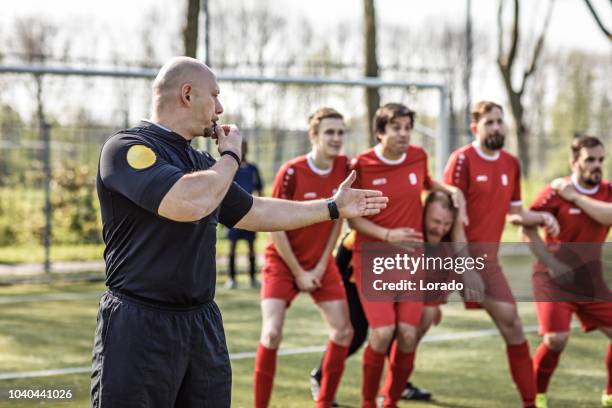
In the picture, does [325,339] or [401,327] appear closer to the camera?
[401,327]

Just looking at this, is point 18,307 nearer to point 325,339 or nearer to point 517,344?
point 325,339

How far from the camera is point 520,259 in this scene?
15984 millimetres

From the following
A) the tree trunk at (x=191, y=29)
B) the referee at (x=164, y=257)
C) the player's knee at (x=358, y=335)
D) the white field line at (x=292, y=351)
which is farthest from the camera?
the tree trunk at (x=191, y=29)

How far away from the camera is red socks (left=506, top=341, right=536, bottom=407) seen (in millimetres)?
5918

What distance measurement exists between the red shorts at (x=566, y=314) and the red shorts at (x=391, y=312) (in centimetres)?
90

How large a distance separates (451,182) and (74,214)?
9.31 metres

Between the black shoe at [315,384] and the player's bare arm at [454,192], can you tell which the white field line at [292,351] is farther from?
the player's bare arm at [454,192]

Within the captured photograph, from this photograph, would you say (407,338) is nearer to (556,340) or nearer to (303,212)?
(556,340)

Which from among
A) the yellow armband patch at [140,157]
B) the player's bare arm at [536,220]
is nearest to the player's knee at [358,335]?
the player's bare arm at [536,220]

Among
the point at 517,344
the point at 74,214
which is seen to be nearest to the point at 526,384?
the point at 517,344

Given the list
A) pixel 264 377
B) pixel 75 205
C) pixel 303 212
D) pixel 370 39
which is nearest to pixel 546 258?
pixel 264 377

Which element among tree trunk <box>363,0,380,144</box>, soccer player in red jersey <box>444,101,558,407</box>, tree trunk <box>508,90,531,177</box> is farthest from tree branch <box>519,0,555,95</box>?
soccer player in red jersey <box>444,101,558,407</box>

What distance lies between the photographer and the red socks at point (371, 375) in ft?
19.2

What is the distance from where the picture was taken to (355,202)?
3947 mm
